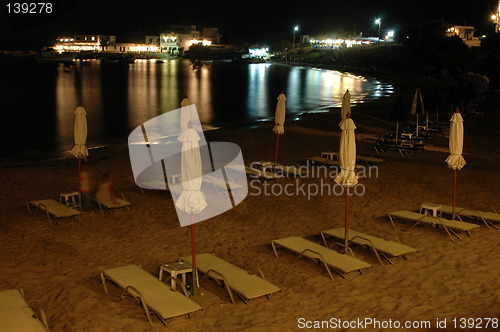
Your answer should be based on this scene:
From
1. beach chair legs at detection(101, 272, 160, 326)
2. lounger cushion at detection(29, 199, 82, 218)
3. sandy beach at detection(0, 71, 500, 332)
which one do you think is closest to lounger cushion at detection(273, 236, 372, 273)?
sandy beach at detection(0, 71, 500, 332)

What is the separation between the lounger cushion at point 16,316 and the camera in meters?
5.29

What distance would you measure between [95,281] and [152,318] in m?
1.51

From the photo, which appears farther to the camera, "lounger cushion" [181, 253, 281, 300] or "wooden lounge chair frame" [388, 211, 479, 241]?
"wooden lounge chair frame" [388, 211, 479, 241]

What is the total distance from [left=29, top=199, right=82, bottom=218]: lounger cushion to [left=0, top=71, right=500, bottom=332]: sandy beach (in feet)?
0.73

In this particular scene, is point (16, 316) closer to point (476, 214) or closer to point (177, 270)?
point (177, 270)

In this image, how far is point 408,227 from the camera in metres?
10.0

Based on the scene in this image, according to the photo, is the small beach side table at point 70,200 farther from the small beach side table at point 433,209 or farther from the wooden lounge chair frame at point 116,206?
the small beach side table at point 433,209

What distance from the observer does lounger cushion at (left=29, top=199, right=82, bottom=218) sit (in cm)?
1003

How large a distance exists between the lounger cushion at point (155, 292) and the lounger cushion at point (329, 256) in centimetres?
228

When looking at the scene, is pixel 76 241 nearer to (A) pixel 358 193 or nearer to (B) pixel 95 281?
(B) pixel 95 281

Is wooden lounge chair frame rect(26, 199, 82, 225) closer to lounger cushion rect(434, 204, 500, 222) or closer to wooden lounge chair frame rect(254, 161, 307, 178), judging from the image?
wooden lounge chair frame rect(254, 161, 307, 178)

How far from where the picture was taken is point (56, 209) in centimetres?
1032

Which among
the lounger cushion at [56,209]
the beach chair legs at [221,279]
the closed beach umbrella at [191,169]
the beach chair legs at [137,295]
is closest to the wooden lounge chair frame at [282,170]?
the lounger cushion at [56,209]

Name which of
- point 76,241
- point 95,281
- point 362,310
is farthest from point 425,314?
point 76,241
